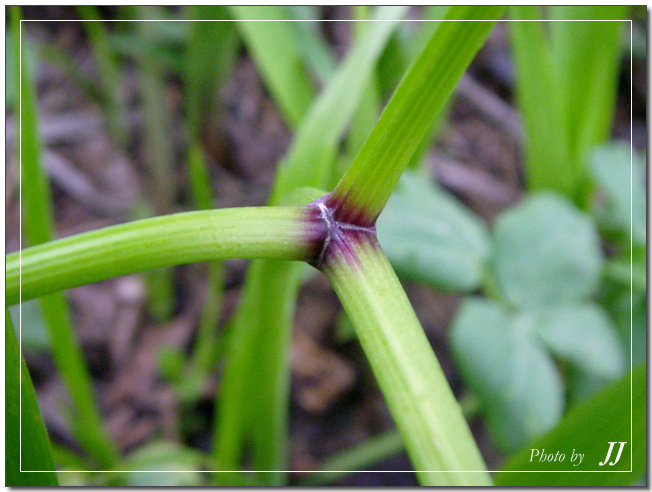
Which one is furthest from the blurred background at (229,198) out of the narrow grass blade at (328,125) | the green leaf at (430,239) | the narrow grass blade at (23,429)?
the narrow grass blade at (23,429)

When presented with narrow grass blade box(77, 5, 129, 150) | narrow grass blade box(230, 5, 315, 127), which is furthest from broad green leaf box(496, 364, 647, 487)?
narrow grass blade box(77, 5, 129, 150)

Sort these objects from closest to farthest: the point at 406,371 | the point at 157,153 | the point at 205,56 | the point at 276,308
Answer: the point at 406,371 → the point at 276,308 → the point at 205,56 → the point at 157,153

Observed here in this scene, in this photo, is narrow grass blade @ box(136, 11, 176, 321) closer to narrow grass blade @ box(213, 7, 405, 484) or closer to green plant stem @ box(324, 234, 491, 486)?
Answer: narrow grass blade @ box(213, 7, 405, 484)

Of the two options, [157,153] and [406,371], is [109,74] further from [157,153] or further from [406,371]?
[406,371]

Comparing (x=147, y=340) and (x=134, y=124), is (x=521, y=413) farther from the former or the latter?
(x=134, y=124)

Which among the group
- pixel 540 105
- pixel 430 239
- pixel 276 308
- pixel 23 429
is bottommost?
pixel 23 429

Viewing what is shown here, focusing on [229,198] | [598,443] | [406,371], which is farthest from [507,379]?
[229,198]
